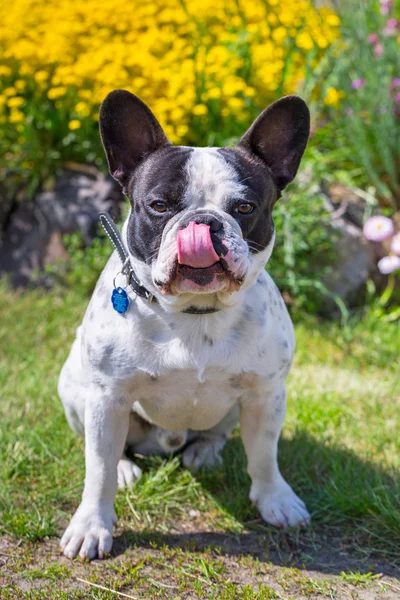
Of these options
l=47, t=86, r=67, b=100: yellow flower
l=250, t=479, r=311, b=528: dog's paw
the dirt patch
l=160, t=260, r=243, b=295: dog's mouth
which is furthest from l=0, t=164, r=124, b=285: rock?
l=160, t=260, r=243, b=295: dog's mouth

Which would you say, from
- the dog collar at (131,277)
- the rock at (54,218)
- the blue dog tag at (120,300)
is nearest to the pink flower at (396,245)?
the rock at (54,218)

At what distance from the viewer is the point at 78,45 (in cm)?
564

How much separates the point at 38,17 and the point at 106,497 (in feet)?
14.5

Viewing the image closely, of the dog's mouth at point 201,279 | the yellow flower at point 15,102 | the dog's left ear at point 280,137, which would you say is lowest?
the yellow flower at point 15,102

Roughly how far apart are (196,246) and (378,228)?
297 centimetres

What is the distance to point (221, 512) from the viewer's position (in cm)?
294

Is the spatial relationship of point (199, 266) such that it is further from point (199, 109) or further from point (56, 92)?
point (56, 92)

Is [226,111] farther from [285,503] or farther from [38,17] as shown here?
[285,503]

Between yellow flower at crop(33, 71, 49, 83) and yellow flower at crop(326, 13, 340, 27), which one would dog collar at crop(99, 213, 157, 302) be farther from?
yellow flower at crop(326, 13, 340, 27)

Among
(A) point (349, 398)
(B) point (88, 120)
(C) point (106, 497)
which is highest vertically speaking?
(B) point (88, 120)

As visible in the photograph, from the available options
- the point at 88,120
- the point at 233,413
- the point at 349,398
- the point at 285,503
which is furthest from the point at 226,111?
the point at 285,503

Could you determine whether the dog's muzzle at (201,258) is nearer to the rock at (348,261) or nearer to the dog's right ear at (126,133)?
the dog's right ear at (126,133)

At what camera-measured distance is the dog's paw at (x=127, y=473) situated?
9.98 ft

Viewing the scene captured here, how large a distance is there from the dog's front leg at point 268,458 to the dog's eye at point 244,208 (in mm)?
714
